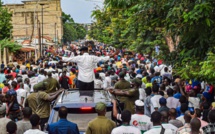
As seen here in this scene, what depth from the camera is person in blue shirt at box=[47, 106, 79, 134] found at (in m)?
7.48

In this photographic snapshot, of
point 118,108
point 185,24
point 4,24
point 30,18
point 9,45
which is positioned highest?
point 30,18

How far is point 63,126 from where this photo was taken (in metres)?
7.49

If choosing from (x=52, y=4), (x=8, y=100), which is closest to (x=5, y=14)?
(x=8, y=100)

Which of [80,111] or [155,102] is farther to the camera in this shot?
[155,102]

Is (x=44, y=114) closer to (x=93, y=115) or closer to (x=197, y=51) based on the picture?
(x=93, y=115)

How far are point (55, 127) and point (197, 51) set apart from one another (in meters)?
5.50

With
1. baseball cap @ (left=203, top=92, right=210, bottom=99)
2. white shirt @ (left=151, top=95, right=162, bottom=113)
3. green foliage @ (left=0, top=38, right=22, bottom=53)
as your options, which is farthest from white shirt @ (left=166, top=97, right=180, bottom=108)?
green foliage @ (left=0, top=38, right=22, bottom=53)

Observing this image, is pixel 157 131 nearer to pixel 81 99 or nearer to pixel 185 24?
pixel 81 99

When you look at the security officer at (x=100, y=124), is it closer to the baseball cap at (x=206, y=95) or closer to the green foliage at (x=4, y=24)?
the baseball cap at (x=206, y=95)

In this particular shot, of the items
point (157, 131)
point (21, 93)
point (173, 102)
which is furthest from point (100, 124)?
point (21, 93)

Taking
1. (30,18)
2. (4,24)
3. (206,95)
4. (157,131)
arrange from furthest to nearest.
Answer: (30,18) < (4,24) < (206,95) < (157,131)

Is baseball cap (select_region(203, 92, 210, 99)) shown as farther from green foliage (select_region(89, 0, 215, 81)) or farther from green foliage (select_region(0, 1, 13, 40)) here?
green foliage (select_region(0, 1, 13, 40))

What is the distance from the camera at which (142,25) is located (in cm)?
1395

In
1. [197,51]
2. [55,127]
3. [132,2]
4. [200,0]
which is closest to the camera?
[55,127]
